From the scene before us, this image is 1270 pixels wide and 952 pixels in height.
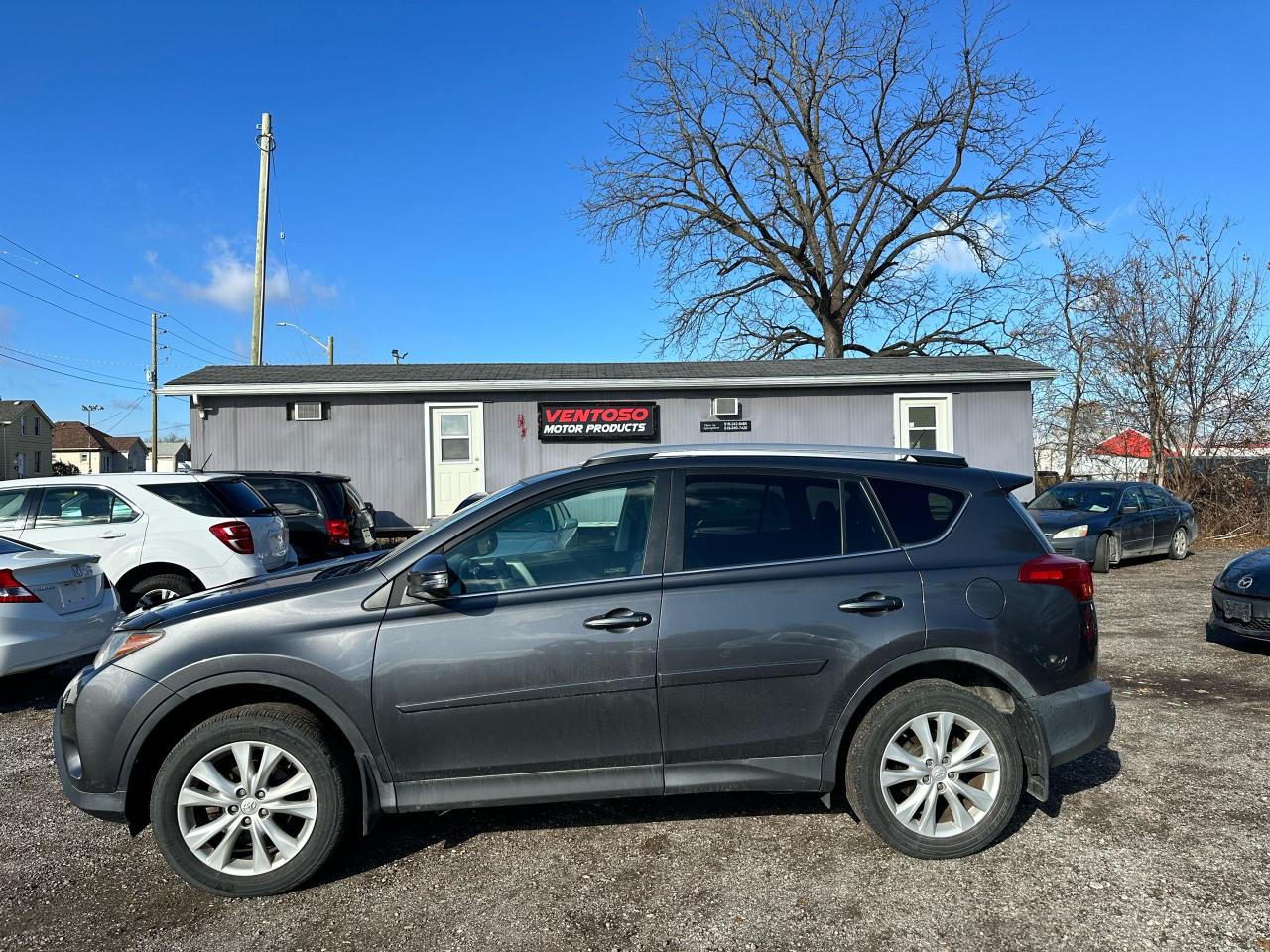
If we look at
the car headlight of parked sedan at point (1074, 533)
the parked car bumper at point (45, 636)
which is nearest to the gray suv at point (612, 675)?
the parked car bumper at point (45, 636)

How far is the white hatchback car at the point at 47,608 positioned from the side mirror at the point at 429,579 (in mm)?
3269

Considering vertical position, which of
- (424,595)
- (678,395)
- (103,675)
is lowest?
(103,675)

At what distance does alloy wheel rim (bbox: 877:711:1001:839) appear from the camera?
11.1 ft

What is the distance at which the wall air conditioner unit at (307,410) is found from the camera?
14836 mm

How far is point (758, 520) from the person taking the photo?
355 centimetres

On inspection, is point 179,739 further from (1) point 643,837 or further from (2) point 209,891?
(1) point 643,837

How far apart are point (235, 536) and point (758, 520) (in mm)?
5478

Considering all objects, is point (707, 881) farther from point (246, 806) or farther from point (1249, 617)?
point (1249, 617)

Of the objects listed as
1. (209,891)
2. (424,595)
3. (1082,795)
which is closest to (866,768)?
(1082,795)

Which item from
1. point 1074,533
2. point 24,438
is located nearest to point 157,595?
point 1074,533

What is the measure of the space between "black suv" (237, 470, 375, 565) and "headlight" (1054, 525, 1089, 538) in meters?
9.44

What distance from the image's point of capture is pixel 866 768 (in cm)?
339

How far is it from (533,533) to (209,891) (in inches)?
70.7

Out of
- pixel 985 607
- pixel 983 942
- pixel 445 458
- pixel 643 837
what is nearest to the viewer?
pixel 983 942
